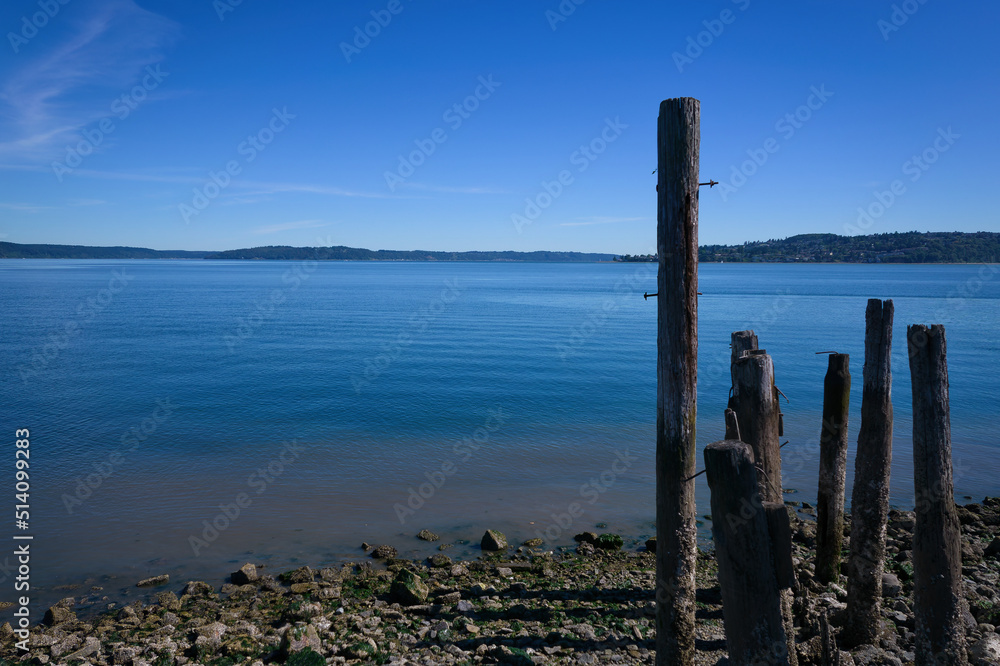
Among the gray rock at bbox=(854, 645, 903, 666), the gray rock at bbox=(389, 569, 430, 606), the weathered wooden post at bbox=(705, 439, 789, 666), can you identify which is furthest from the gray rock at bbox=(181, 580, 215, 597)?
the gray rock at bbox=(854, 645, 903, 666)

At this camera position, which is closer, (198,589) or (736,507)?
(736,507)

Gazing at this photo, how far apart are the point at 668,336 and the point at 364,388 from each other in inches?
958

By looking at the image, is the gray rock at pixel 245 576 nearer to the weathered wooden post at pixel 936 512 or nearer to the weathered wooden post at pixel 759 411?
the weathered wooden post at pixel 759 411

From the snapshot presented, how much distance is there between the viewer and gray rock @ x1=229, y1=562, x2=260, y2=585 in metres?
11.6

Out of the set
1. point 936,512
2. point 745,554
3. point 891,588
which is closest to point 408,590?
point 745,554

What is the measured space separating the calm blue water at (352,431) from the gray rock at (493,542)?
539mm

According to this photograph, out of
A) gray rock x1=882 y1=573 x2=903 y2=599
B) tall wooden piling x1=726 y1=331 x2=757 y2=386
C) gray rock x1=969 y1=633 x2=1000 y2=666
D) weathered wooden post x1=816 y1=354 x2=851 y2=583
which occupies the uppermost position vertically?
tall wooden piling x1=726 y1=331 x2=757 y2=386

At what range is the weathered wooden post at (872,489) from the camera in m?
8.52

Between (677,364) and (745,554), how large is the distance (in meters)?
2.28

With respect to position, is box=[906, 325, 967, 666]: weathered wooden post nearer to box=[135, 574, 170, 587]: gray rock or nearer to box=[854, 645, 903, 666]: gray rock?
box=[854, 645, 903, 666]: gray rock

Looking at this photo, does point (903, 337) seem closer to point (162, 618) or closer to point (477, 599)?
point (477, 599)

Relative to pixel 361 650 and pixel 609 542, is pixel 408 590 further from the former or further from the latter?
pixel 609 542

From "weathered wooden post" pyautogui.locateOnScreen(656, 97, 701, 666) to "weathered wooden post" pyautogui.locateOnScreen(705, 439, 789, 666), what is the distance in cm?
161

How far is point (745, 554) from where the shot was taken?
5457mm
